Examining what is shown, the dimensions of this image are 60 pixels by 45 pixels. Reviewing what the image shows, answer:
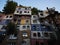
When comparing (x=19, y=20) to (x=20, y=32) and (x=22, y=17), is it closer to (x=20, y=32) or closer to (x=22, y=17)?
(x=22, y=17)

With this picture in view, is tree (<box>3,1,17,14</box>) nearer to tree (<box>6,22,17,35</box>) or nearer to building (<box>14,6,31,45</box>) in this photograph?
building (<box>14,6,31,45</box>)

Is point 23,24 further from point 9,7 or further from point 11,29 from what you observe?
point 9,7

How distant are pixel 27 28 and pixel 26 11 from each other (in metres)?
8.47

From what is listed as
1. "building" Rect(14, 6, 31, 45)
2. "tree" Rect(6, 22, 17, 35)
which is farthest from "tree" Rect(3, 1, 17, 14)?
"tree" Rect(6, 22, 17, 35)

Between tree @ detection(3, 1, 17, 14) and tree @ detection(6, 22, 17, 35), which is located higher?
tree @ detection(3, 1, 17, 14)

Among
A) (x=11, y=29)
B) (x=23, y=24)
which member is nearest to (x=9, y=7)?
(x=23, y=24)

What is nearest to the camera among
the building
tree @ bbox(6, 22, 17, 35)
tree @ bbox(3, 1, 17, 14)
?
the building

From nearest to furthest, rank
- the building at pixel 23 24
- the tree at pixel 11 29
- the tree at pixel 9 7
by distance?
the building at pixel 23 24
the tree at pixel 11 29
the tree at pixel 9 7

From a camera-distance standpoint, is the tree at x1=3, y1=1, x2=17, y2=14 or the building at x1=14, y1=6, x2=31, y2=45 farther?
the tree at x1=3, y1=1, x2=17, y2=14

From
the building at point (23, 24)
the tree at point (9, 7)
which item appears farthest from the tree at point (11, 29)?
the tree at point (9, 7)

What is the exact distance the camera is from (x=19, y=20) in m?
34.8

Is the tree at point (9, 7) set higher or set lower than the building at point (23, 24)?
higher

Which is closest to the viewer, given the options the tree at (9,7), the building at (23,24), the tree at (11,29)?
the building at (23,24)

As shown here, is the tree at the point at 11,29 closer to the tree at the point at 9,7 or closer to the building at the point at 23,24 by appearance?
the building at the point at 23,24
